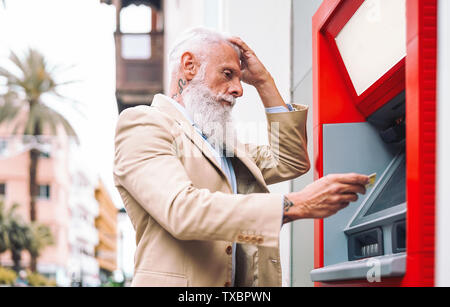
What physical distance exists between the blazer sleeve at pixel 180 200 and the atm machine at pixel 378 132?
355mm

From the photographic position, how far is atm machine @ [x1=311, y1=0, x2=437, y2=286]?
4.87ft

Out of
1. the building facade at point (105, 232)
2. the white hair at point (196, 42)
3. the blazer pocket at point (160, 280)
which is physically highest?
the white hair at point (196, 42)

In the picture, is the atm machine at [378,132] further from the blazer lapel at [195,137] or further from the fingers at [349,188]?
the blazer lapel at [195,137]

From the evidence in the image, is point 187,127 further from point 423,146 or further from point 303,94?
point 303,94

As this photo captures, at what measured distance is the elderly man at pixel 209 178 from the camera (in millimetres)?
1547

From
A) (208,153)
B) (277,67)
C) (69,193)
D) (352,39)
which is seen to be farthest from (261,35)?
(69,193)

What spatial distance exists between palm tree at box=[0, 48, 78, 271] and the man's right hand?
16.6 m

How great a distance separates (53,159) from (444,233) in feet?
121

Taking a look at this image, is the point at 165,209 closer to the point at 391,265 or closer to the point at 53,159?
the point at 391,265

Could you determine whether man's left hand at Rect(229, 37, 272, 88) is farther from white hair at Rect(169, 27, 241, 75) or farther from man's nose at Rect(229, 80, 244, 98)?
man's nose at Rect(229, 80, 244, 98)

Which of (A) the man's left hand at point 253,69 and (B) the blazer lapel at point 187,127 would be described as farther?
(A) the man's left hand at point 253,69

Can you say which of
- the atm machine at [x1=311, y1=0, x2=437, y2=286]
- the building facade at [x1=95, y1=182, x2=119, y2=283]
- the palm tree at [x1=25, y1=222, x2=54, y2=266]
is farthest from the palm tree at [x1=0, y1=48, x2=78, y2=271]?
the building facade at [x1=95, y1=182, x2=119, y2=283]

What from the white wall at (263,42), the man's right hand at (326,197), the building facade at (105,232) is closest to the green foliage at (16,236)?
the white wall at (263,42)

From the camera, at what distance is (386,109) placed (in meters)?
2.23
